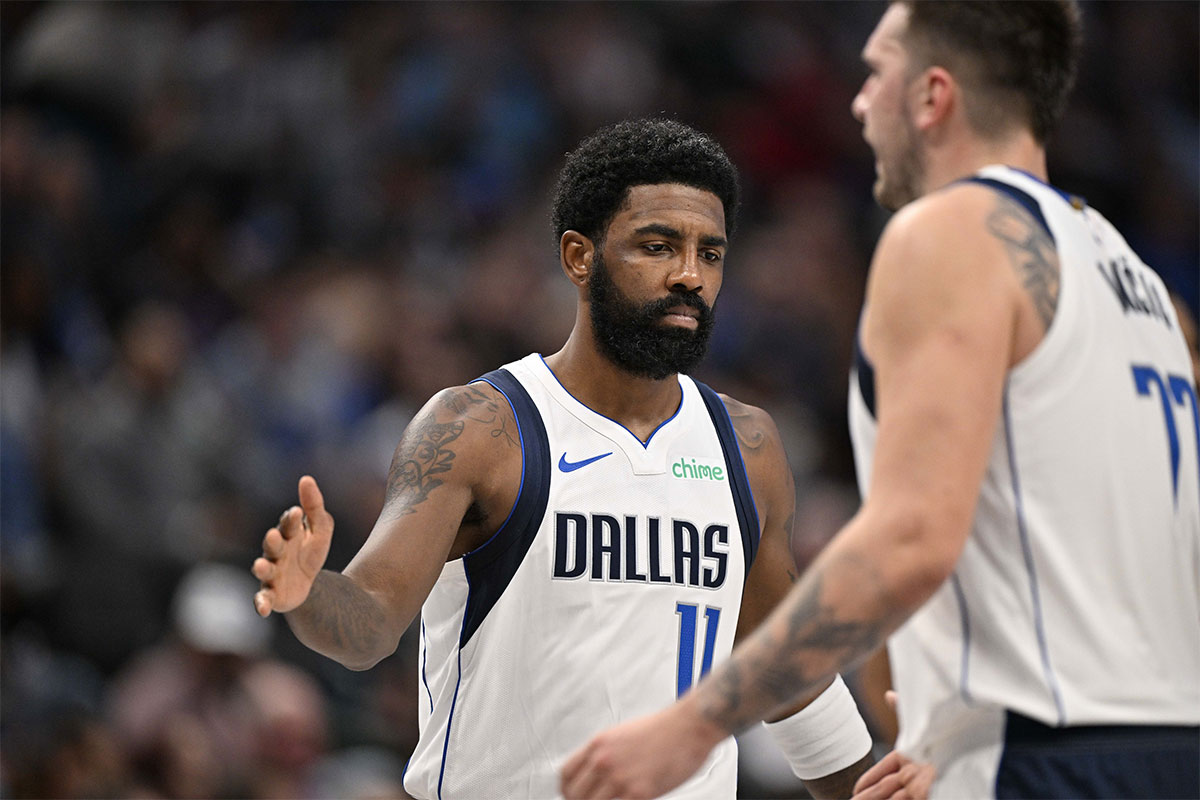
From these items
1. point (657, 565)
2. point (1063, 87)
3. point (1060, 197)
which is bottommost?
point (657, 565)

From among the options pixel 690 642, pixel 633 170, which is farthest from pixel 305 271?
pixel 690 642

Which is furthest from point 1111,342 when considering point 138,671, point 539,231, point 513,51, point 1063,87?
point 513,51

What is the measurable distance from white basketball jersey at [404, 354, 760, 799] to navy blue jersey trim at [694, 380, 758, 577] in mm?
38

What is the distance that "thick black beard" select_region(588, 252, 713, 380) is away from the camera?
13.4 feet

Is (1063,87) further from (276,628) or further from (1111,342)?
(276,628)

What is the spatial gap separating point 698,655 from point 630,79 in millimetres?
8163

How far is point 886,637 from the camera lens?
2.46 meters

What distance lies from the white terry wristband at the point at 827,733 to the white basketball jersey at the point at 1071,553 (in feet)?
5.02

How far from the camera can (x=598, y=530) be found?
12.8 ft

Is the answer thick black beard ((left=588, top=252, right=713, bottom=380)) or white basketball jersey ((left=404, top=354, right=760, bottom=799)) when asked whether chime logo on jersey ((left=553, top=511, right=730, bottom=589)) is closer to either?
white basketball jersey ((left=404, top=354, right=760, bottom=799))

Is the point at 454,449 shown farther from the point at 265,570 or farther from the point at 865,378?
the point at 865,378

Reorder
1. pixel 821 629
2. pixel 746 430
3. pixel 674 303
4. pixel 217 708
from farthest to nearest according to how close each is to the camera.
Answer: pixel 217 708 → pixel 746 430 → pixel 674 303 → pixel 821 629

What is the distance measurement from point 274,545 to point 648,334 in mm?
1477

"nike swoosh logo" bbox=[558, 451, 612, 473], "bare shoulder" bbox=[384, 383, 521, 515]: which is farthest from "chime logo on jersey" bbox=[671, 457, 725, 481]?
"bare shoulder" bbox=[384, 383, 521, 515]
